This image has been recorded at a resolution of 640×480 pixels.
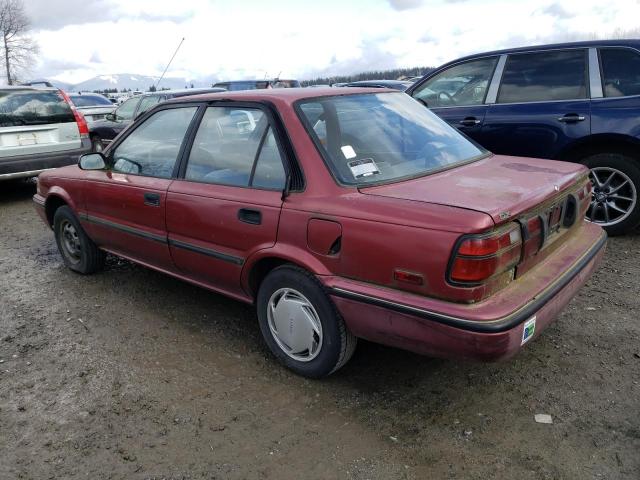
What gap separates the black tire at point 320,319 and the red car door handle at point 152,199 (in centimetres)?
105

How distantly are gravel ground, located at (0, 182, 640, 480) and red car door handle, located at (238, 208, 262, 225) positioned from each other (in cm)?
89

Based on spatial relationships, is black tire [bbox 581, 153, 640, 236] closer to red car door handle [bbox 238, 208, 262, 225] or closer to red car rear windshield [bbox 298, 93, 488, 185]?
red car rear windshield [bbox 298, 93, 488, 185]

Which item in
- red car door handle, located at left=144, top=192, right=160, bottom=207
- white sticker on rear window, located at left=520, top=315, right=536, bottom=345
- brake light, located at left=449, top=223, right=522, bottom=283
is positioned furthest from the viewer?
red car door handle, located at left=144, top=192, right=160, bottom=207

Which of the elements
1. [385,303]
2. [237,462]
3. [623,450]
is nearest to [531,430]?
[623,450]

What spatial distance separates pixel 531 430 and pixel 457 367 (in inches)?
25.1

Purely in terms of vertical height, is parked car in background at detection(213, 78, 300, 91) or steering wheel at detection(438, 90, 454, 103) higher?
parked car in background at detection(213, 78, 300, 91)

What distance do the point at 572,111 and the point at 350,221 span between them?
3.51m

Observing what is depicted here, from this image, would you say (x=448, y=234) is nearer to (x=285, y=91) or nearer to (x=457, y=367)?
(x=457, y=367)

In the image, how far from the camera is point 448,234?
7.42 feet

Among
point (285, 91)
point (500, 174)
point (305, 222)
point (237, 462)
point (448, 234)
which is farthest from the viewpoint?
point (285, 91)

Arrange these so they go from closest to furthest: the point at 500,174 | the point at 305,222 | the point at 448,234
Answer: the point at 448,234 → the point at 305,222 → the point at 500,174

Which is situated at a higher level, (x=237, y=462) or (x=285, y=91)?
(x=285, y=91)

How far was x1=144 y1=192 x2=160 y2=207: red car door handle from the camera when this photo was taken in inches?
142

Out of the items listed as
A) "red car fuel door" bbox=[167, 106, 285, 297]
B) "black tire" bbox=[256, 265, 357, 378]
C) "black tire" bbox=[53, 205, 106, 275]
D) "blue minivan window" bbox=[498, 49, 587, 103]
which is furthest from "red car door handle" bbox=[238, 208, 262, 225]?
"blue minivan window" bbox=[498, 49, 587, 103]
